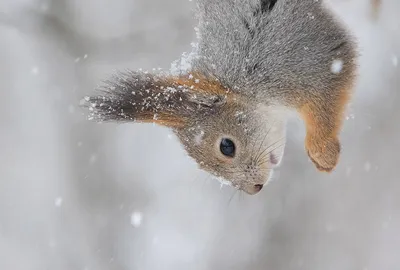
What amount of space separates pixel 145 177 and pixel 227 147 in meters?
1.82

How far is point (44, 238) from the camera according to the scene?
4.68m

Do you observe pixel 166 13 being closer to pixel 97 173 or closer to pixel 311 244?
pixel 97 173

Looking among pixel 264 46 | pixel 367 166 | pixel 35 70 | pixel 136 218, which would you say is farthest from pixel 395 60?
pixel 35 70

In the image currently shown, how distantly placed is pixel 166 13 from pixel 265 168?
1698 mm

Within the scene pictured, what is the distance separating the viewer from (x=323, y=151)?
109 inches

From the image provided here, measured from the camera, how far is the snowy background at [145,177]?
154 inches

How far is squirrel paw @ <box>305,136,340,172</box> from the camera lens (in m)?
2.76

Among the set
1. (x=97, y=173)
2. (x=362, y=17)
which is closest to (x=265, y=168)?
(x=362, y=17)

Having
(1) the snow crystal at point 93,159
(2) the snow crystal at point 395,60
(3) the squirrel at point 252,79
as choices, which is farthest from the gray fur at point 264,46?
(1) the snow crystal at point 93,159

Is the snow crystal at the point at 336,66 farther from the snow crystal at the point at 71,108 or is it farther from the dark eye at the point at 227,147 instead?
the snow crystal at the point at 71,108

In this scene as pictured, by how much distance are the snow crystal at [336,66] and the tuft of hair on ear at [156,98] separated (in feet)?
1.30

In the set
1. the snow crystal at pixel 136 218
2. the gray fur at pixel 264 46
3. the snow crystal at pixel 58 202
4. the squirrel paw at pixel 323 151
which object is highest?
the gray fur at pixel 264 46

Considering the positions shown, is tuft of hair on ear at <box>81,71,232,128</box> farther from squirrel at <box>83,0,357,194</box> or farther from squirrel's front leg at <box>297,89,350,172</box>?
squirrel's front leg at <box>297,89,350,172</box>

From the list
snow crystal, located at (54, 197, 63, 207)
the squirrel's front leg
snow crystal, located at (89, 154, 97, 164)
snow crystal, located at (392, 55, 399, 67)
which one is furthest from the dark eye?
snow crystal, located at (54, 197, 63, 207)
